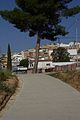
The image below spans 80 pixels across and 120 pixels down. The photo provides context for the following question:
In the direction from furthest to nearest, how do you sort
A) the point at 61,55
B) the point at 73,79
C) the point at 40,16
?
the point at 61,55
the point at 40,16
the point at 73,79

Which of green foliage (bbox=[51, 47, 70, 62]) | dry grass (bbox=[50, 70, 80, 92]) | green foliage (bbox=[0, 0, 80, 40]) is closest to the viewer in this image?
dry grass (bbox=[50, 70, 80, 92])

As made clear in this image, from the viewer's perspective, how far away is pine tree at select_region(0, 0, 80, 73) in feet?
185

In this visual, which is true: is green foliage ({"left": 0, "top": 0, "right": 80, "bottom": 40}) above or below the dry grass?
above

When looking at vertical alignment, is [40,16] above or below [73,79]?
above

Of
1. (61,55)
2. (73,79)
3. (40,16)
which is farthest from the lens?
(61,55)

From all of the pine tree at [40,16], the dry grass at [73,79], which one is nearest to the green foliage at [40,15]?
the pine tree at [40,16]

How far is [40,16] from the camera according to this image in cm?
5519

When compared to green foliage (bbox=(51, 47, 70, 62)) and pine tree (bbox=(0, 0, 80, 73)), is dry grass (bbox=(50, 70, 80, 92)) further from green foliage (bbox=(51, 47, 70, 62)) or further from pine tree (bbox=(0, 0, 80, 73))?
green foliage (bbox=(51, 47, 70, 62))

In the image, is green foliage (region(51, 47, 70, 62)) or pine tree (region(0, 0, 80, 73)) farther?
green foliage (region(51, 47, 70, 62))

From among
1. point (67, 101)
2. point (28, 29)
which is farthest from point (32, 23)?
point (67, 101)

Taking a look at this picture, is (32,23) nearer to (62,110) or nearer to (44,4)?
(44,4)

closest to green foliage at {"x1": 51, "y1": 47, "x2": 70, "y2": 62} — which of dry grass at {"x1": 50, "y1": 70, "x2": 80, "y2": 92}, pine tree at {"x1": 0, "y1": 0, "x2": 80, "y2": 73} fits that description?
pine tree at {"x1": 0, "y1": 0, "x2": 80, "y2": 73}

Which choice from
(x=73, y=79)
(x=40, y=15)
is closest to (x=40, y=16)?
(x=40, y=15)

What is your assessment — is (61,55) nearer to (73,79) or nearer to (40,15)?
(40,15)
